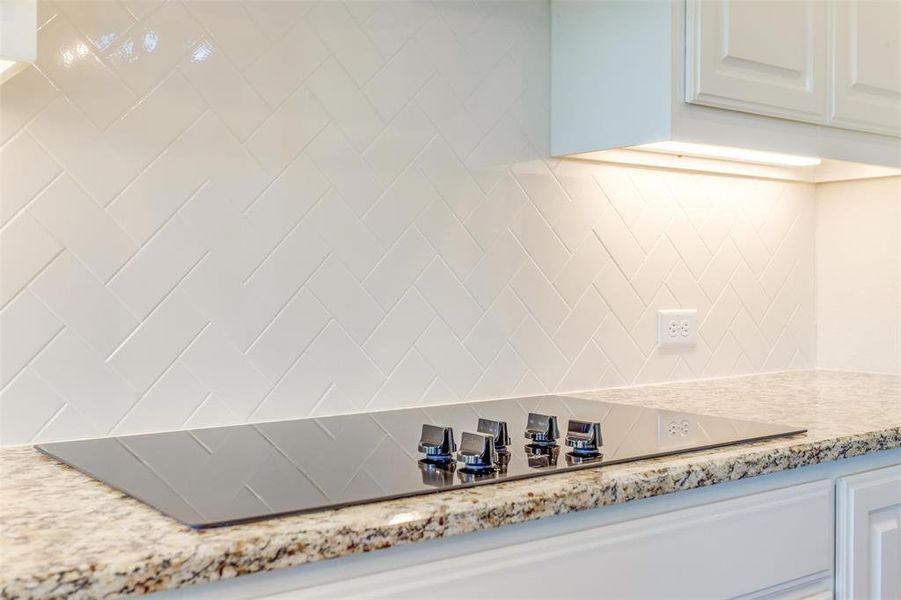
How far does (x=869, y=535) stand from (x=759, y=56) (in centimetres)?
83

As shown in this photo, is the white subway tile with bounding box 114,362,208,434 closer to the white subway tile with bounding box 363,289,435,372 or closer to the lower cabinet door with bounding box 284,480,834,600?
the white subway tile with bounding box 363,289,435,372

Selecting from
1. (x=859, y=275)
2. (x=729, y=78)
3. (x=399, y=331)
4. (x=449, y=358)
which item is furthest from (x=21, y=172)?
(x=859, y=275)

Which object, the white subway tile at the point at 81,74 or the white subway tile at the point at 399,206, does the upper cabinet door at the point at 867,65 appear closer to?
the white subway tile at the point at 399,206

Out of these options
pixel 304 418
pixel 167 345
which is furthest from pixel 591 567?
pixel 167 345

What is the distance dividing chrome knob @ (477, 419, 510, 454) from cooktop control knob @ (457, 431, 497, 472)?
0.08 metres

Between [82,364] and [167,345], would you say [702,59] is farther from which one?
[82,364]

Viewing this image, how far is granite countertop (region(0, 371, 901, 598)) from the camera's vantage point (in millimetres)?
734

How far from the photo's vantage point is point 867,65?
1.81 m

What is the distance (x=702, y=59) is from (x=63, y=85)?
101 centimetres

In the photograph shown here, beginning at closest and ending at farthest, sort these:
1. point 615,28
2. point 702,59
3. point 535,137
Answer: point 702,59 < point 615,28 < point 535,137

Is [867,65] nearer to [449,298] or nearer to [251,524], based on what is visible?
[449,298]

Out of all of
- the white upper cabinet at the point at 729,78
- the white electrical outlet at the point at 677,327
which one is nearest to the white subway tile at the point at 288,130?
the white upper cabinet at the point at 729,78

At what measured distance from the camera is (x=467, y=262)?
1646 mm

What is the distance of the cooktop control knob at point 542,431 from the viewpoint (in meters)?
1.23
